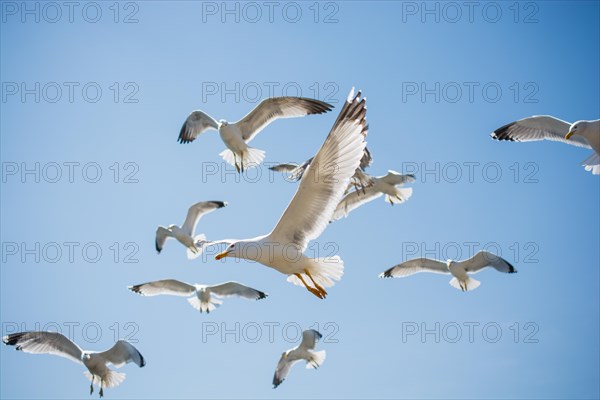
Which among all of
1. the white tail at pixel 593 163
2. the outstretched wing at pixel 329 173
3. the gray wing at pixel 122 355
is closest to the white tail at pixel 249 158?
the gray wing at pixel 122 355

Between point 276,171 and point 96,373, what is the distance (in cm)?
347

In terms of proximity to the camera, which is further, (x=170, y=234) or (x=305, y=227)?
(x=170, y=234)

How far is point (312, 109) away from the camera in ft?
32.9

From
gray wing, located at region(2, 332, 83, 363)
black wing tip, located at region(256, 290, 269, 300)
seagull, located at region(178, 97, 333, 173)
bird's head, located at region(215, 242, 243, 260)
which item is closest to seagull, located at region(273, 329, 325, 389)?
black wing tip, located at region(256, 290, 269, 300)

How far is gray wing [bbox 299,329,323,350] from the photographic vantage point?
10234 mm

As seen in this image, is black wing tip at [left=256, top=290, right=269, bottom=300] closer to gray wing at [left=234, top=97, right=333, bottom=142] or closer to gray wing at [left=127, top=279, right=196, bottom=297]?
gray wing at [left=127, top=279, right=196, bottom=297]

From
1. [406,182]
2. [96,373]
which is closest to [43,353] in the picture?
[96,373]

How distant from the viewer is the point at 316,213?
5.50 metres

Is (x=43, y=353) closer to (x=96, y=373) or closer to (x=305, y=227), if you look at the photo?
(x=96, y=373)

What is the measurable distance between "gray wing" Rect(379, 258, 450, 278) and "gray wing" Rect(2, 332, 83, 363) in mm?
4660

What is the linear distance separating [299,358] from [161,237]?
116 inches

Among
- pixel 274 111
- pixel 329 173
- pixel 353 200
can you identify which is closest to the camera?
pixel 329 173

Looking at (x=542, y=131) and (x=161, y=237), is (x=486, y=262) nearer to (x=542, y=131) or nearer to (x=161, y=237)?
(x=542, y=131)

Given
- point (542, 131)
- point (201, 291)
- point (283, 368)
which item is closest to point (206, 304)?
point (201, 291)
